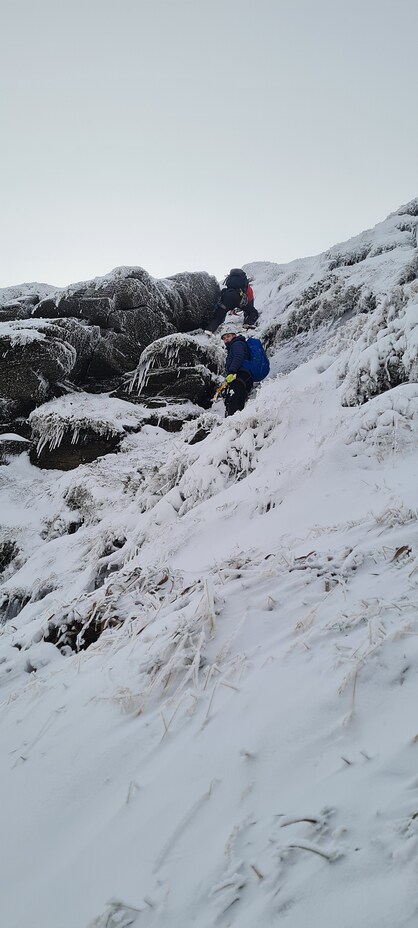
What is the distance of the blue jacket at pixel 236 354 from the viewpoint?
934cm

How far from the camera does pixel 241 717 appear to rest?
1.90 meters

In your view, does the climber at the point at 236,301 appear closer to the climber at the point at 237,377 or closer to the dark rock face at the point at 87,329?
the dark rock face at the point at 87,329

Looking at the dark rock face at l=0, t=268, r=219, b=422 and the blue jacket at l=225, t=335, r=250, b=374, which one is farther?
the dark rock face at l=0, t=268, r=219, b=422

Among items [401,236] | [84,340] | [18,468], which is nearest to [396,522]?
[18,468]

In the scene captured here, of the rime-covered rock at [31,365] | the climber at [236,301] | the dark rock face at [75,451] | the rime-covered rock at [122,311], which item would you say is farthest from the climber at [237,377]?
the climber at [236,301]

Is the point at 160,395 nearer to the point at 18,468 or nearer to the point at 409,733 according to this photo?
the point at 18,468

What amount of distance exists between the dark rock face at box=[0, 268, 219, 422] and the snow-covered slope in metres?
7.35

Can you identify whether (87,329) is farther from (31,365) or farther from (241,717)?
(241,717)

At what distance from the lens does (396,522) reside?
3199 millimetres

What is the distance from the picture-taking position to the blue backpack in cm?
965

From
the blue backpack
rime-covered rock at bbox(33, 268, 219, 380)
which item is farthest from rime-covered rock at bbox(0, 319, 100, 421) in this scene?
the blue backpack

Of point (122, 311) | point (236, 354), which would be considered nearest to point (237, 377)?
point (236, 354)

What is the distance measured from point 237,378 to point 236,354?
0.61m

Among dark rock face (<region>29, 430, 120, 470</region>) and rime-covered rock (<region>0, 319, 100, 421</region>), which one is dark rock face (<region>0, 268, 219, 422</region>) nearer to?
rime-covered rock (<region>0, 319, 100, 421</region>)
